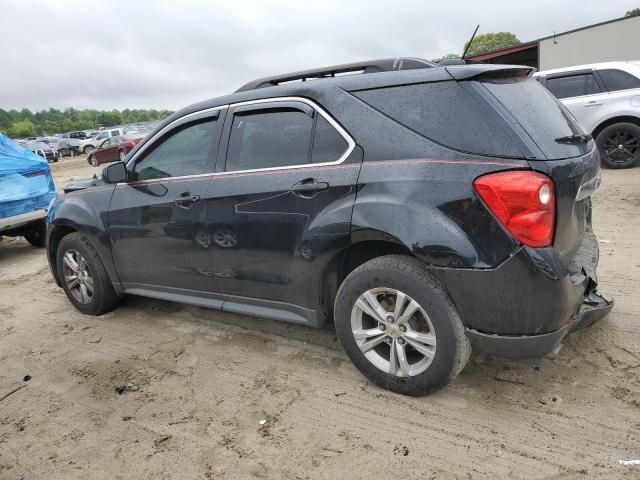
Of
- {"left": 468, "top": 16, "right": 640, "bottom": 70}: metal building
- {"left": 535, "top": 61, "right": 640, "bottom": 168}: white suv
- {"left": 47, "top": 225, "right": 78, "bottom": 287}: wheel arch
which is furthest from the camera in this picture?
{"left": 468, "top": 16, "right": 640, "bottom": 70}: metal building

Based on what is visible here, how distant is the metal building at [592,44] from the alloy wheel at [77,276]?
1998 centimetres

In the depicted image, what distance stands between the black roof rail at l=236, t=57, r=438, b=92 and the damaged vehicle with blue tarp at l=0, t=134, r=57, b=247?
178 inches

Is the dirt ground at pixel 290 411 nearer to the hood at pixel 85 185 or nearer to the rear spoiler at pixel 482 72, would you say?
the hood at pixel 85 185

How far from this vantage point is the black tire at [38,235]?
727 centimetres

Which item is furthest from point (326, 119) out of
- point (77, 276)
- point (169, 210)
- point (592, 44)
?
point (592, 44)

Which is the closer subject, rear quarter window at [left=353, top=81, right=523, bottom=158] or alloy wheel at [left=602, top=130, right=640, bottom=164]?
rear quarter window at [left=353, top=81, right=523, bottom=158]

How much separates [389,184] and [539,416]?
4.58 ft

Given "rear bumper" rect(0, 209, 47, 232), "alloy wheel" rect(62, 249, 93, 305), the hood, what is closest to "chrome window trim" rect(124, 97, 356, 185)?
the hood

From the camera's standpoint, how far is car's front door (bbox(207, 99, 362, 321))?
286 centimetres

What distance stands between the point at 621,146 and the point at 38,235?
30.9 feet

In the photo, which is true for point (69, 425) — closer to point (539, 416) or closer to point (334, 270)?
point (334, 270)

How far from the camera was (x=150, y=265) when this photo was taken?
154 inches

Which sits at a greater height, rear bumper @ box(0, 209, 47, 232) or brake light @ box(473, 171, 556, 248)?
brake light @ box(473, 171, 556, 248)

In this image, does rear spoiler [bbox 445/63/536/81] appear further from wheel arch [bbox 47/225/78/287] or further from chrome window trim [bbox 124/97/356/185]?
wheel arch [bbox 47/225/78/287]
